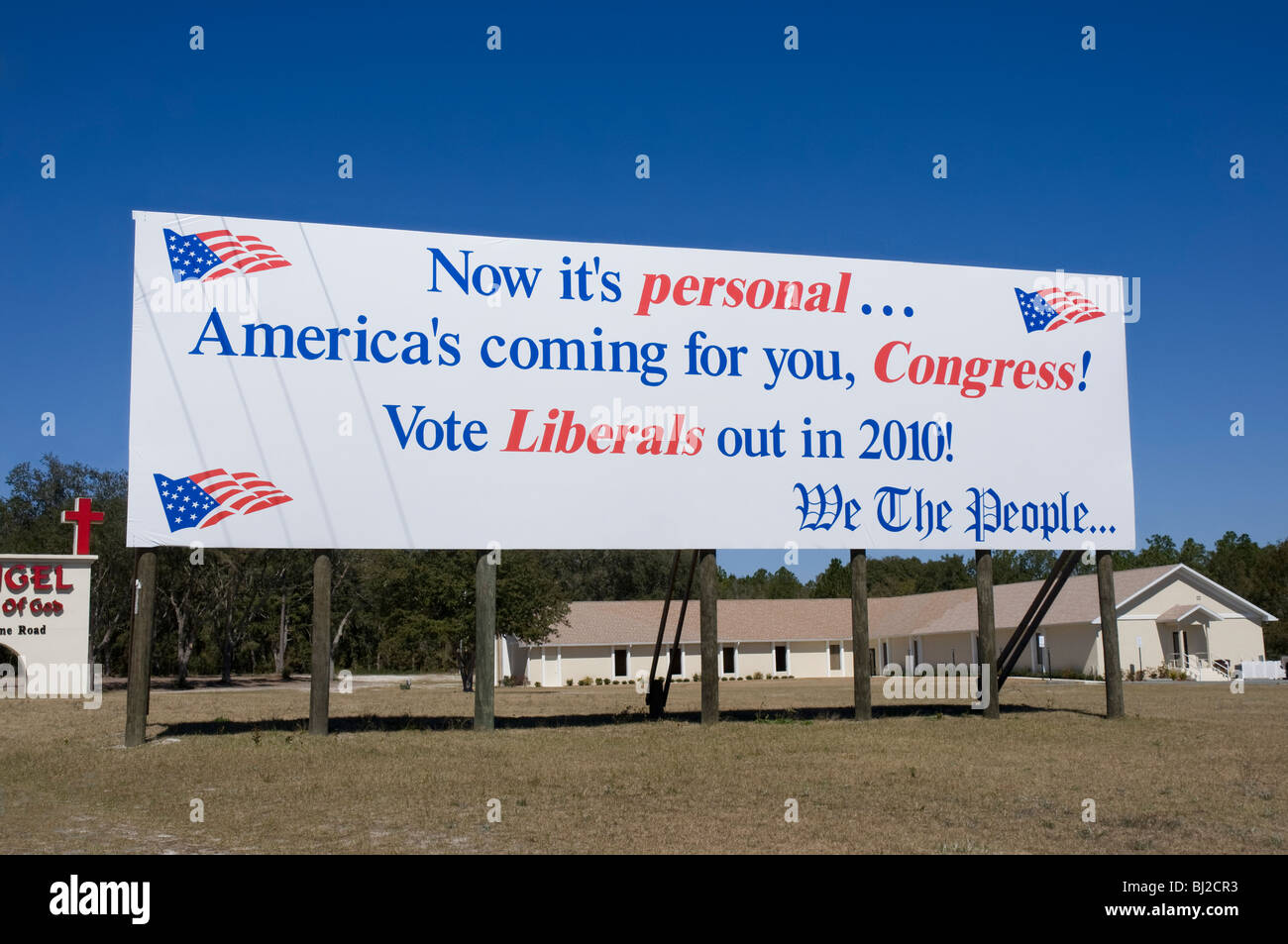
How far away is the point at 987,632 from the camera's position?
20.0 metres

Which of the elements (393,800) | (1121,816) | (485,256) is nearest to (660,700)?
(485,256)

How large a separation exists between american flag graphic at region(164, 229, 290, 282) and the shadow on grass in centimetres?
A: 723

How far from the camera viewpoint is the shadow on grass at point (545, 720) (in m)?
18.8

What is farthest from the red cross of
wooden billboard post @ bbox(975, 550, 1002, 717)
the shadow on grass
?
wooden billboard post @ bbox(975, 550, 1002, 717)

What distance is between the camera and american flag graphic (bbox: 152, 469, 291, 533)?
1645 centimetres

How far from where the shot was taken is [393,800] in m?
11.2

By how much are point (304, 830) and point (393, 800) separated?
1696 millimetres

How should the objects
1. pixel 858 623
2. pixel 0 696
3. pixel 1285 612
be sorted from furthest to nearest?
pixel 1285 612
pixel 0 696
pixel 858 623

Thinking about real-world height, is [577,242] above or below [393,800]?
above

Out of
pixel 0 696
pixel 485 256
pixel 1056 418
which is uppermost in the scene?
pixel 485 256

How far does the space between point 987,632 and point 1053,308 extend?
242 inches

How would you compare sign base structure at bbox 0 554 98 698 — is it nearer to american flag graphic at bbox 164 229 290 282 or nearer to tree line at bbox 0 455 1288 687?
tree line at bbox 0 455 1288 687
